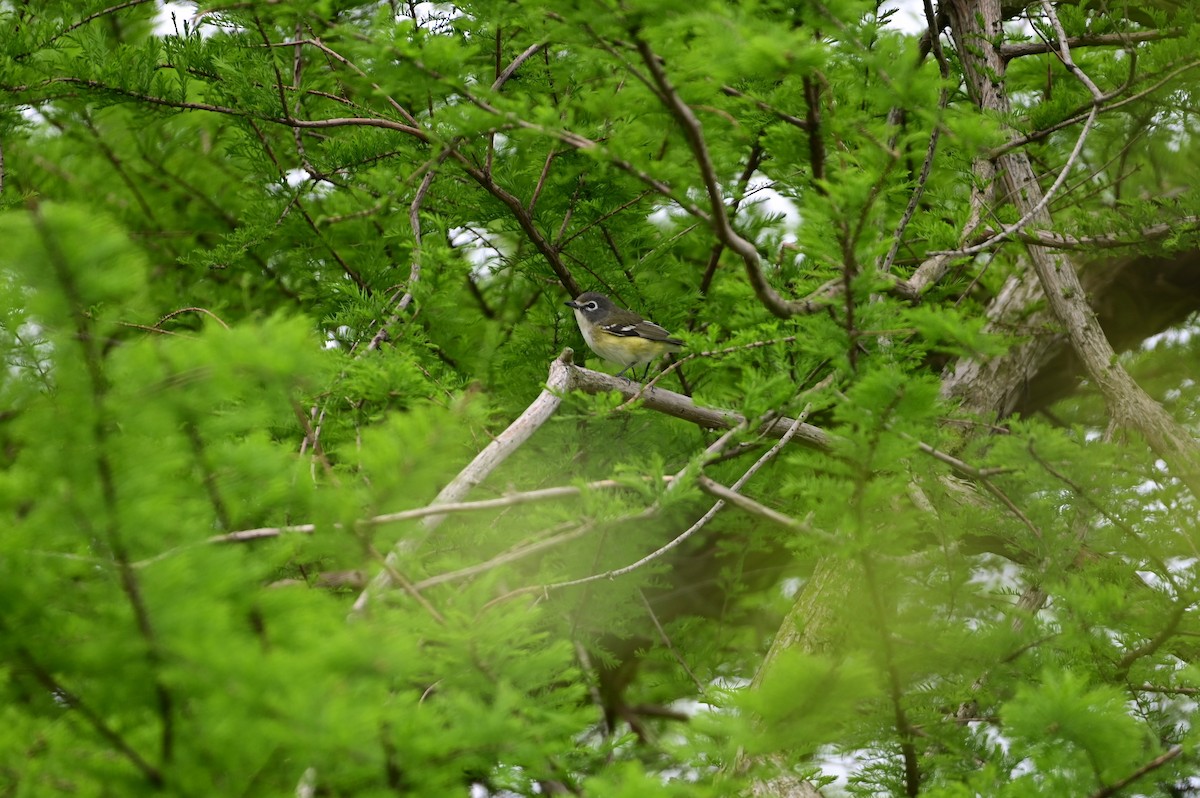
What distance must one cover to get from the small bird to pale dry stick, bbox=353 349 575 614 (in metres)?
1.22

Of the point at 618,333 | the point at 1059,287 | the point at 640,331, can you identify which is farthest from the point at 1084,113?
the point at 618,333

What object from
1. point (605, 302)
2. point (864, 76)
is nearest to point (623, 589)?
point (605, 302)

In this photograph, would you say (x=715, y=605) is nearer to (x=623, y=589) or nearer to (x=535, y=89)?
(x=623, y=589)

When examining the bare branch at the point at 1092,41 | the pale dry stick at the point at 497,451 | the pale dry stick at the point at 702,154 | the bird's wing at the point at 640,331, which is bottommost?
the pale dry stick at the point at 497,451

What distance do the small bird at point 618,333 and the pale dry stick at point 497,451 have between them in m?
1.22

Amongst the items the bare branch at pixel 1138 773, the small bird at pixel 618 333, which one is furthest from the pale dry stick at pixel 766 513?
the small bird at pixel 618 333

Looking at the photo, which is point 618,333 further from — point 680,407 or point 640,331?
point 680,407

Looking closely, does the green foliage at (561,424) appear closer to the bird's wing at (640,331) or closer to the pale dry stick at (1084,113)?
the pale dry stick at (1084,113)

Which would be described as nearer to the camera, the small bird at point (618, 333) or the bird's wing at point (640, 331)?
the small bird at point (618, 333)

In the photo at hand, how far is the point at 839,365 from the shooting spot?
10.4 ft

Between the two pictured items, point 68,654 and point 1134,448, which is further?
point 1134,448

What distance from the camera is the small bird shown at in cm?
579

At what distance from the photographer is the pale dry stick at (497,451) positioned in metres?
3.04

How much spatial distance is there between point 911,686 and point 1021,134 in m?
2.51
